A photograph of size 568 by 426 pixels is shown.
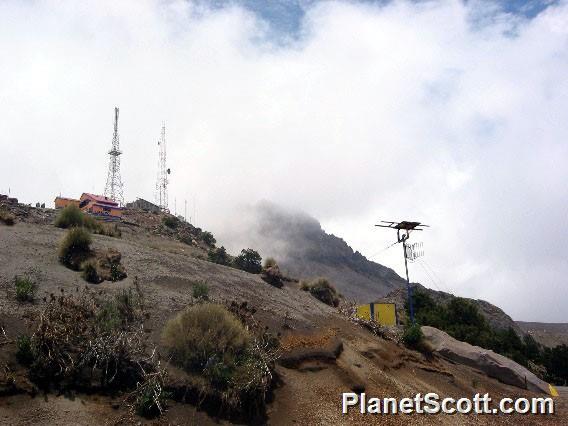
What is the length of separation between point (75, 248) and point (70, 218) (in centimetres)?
554

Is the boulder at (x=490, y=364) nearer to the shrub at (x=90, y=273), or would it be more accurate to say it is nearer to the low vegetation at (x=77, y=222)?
the shrub at (x=90, y=273)

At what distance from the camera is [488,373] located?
21.6 metres

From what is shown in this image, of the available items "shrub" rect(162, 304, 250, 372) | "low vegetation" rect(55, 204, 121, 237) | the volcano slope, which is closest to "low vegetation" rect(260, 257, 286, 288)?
the volcano slope

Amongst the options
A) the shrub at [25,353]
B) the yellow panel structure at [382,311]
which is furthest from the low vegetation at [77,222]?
the yellow panel structure at [382,311]

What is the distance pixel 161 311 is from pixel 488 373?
15644 millimetres

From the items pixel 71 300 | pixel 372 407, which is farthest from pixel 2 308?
pixel 372 407

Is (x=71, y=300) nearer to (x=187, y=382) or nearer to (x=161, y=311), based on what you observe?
(x=161, y=311)

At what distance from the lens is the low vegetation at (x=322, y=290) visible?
24.2 m

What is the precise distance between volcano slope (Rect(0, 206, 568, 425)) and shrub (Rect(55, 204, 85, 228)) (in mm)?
1881

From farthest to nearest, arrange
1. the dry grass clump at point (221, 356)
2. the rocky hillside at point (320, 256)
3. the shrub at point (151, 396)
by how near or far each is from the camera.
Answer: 1. the rocky hillside at point (320, 256)
2. the dry grass clump at point (221, 356)
3. the shrub at point (151, 396)

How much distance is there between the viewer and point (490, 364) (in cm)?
→ 2170

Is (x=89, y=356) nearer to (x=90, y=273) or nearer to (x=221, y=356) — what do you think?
(x=221, y=356)

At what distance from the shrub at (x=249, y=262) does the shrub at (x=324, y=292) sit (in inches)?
166

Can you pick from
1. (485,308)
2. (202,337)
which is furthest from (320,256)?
(202,337)
